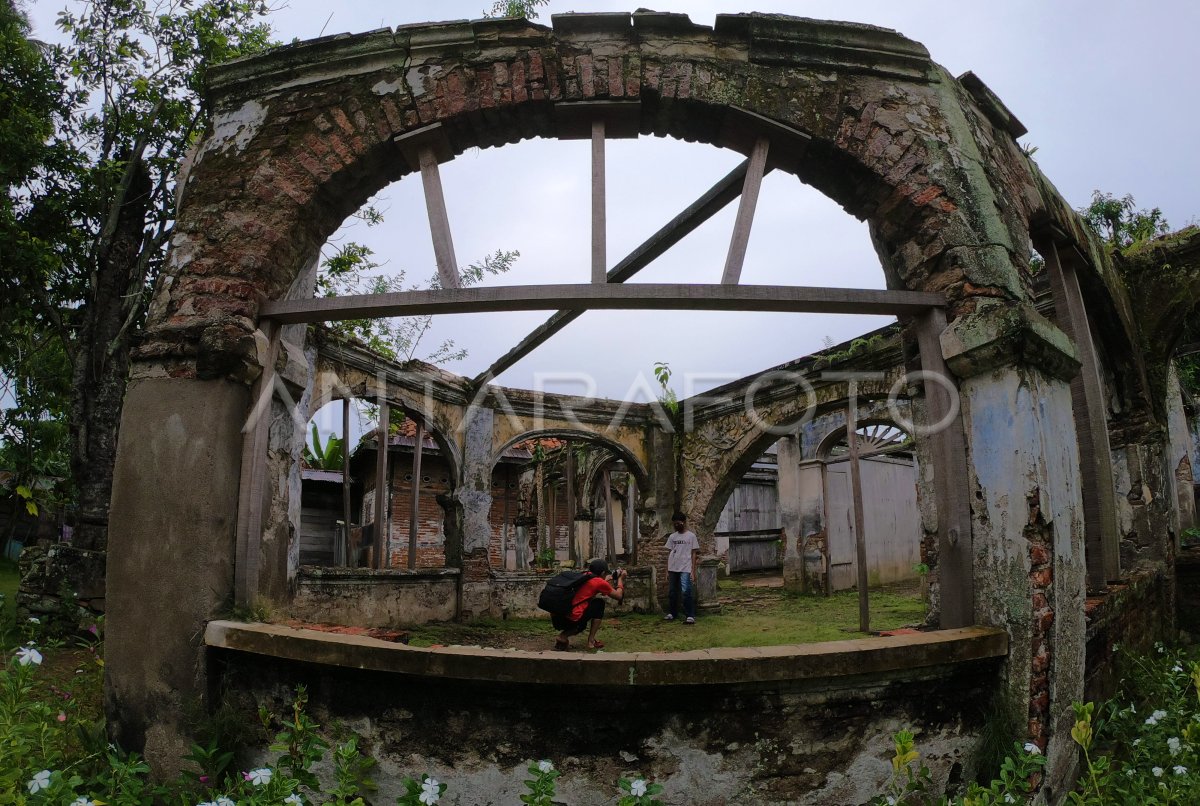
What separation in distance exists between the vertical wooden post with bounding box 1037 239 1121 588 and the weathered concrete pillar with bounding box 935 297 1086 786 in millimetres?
1857

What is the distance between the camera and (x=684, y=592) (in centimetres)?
1073

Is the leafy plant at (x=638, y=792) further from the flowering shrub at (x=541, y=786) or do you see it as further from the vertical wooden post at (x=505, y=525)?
the vertical wooden post at (x=505, y=525)

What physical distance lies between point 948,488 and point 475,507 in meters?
8.51

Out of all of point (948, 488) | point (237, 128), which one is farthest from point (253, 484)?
point (948, 488)

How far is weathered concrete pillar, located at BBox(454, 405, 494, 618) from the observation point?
1094cm

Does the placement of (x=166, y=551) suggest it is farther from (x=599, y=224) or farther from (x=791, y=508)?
(x=791, y=508)

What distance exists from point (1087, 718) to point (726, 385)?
10079 millimetres

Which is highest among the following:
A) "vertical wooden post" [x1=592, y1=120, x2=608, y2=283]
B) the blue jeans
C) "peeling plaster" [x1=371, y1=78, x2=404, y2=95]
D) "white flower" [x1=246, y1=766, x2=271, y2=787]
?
"peeling plaster" [x1=371, y1=78, x2=404, y2=95]

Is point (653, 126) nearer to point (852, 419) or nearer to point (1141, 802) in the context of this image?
point (1141, 802)

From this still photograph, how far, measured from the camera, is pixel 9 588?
452 inches

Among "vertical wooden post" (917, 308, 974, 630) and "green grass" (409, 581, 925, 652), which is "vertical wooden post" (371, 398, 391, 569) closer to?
"green grass" (409, 581, 925, 652)

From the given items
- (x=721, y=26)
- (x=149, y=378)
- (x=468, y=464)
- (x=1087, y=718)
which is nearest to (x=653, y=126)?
(x=721, y=26)

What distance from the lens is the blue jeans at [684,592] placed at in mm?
10711

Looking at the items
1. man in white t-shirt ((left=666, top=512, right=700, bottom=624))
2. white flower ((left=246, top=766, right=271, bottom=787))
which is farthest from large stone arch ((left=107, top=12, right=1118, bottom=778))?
man in white t-shirt ((left=666, top=512, right=700, bottom=624))
